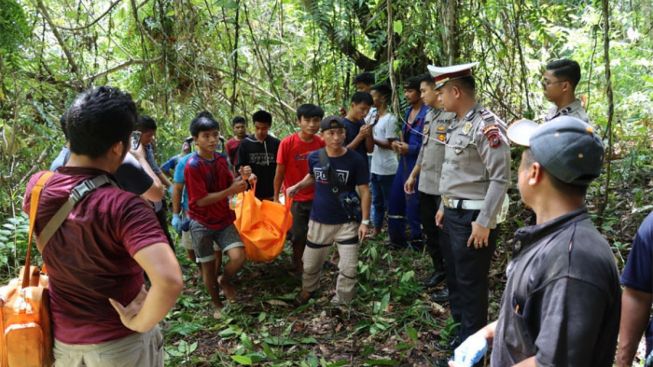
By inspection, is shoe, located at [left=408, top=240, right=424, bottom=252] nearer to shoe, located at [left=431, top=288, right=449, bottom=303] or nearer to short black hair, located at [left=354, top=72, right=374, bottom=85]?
shoe, located at [left=431, top=288, right=449, bottom=303]

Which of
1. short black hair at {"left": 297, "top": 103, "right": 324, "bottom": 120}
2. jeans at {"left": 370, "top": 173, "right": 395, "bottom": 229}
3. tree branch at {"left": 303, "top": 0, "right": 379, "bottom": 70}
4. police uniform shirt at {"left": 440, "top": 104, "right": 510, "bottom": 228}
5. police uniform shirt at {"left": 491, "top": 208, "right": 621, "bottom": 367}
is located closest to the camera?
police uniform shirt at {"left": 491, "top": 208, "right": 621, "bottom": 367}

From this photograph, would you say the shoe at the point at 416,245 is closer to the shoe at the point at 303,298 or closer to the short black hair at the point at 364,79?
the shoe at the point at 303,298

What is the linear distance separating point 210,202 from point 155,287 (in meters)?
2.67

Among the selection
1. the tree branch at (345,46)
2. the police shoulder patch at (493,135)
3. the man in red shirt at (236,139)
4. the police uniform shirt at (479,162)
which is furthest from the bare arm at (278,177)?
the police shoulder patch at (493,135)

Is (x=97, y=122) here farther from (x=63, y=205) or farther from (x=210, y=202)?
(x=210, y=202)

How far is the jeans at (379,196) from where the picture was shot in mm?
6182

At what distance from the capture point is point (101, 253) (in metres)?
1.75

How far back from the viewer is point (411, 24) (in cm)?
477

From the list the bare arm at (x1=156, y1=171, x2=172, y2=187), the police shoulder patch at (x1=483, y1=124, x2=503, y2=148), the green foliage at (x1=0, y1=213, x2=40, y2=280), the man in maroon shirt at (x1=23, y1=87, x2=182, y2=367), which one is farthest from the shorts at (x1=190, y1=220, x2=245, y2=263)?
the man in maroon shirt at (x1=23, y1=87, x2=182, y2=367)

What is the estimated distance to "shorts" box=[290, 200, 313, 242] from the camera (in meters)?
5.11

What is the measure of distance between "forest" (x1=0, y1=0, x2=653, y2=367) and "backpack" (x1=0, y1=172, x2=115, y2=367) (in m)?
2.01

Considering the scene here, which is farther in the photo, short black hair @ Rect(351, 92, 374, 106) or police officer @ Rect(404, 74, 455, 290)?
short black hair @ Rect(351, 92, 374, 106)

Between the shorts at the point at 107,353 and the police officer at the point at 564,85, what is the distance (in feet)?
12.3

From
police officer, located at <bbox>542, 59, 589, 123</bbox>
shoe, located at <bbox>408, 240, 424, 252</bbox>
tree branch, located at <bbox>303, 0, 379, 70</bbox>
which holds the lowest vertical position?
shoe, located at <bbox>408, 240, 424, 252</bbox>
